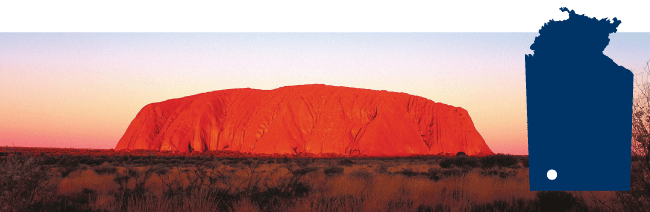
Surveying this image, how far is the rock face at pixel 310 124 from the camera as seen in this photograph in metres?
65.4

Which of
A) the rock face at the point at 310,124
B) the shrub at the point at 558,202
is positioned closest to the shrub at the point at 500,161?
the shrub at the point at 558,202

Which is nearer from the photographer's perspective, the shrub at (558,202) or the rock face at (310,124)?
the shrub at (558,202)

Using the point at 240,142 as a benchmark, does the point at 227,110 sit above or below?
above

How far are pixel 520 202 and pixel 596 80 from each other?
4.71m

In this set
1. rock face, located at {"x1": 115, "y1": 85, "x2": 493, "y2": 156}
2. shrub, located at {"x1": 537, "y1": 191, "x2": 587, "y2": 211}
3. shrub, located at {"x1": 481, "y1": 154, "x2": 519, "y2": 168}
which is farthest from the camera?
rock face, located at {"x1": 115, "y1": 85, "x2": 493, "y2": 156}

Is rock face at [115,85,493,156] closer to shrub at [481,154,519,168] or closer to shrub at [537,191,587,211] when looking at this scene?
shrub at [481,154,519,168]

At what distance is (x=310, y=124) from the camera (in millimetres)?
69625

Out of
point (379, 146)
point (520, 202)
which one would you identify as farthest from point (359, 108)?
point (520, 202)

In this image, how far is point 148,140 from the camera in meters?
74.9

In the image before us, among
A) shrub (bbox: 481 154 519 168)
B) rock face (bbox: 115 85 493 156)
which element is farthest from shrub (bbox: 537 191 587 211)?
rock face (bbox: 115 85 493 156)

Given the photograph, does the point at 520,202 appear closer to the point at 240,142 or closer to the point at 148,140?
the point at 240,142

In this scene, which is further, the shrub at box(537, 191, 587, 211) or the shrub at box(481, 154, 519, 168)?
the shrub at box(481, 154, 519, 168)

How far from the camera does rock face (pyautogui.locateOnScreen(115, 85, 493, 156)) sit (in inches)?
2576

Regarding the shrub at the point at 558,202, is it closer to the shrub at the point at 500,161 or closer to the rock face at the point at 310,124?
the shrub at the point at 500,161
